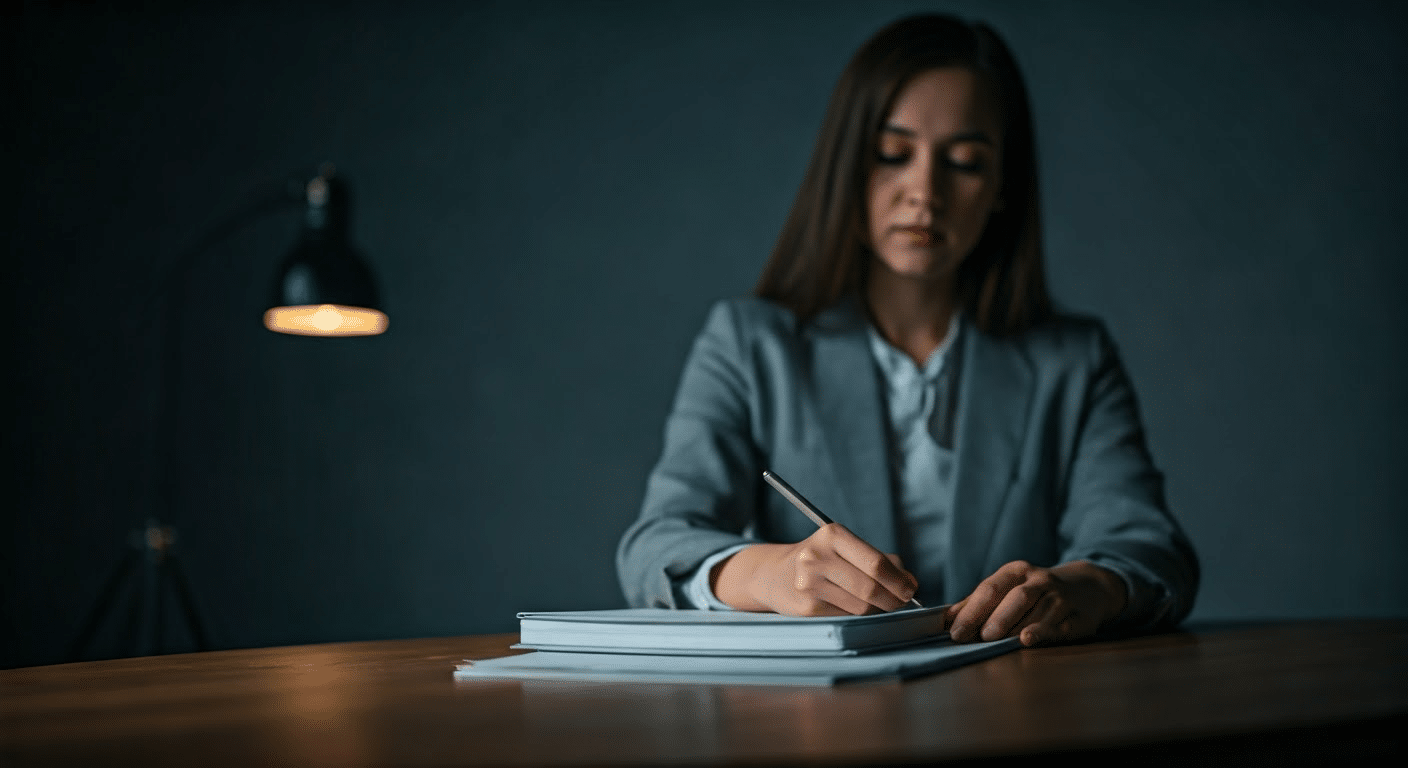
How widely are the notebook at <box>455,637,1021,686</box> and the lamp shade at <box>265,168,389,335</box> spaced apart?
1.38 m

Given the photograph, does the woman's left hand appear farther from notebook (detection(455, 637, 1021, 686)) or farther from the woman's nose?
the woman's nose

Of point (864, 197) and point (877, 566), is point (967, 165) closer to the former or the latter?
point (864, 197)

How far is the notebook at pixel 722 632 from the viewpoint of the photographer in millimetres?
708

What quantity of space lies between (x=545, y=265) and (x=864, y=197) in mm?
1667

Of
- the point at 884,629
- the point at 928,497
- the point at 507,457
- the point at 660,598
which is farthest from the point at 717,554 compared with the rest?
the point at 507,457

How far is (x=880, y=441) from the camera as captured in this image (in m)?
1.41

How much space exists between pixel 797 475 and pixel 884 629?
662 millimetres

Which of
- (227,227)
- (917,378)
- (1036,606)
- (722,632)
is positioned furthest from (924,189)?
(227,227)

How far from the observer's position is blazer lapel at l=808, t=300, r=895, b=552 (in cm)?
138

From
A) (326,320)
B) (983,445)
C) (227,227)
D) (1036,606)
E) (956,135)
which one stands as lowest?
(1036,606)

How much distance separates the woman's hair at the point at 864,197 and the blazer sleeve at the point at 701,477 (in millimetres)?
118

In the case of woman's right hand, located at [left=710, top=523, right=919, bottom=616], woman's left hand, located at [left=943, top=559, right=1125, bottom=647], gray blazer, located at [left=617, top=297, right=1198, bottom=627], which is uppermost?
gray blazer, located at [left=617, top=297, right=1198, bottom=627]

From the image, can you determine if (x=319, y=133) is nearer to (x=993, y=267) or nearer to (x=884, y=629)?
(x=993, y=267)

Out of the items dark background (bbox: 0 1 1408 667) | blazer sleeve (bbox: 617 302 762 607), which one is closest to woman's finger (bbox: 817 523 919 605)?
blazer sleeve (bbox: 617 302 762 607)
